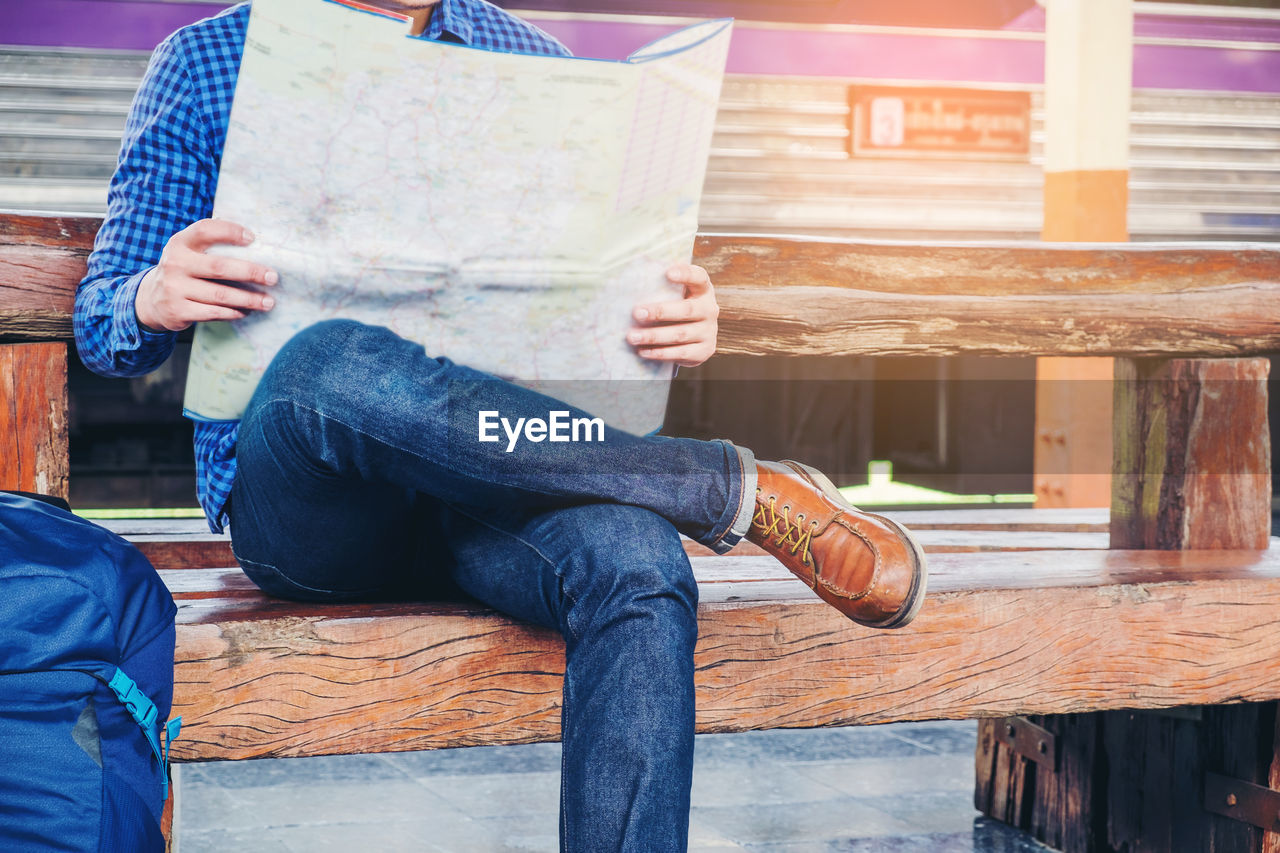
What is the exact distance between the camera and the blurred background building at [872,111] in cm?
341

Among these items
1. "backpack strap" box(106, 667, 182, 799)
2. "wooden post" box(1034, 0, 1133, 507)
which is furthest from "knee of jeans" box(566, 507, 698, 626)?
"wooden post" box(1034, 0, 1133, 507)

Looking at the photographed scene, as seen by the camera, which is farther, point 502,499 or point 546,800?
point 546,800

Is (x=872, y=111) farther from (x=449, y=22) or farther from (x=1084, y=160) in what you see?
(x=449, y=22)

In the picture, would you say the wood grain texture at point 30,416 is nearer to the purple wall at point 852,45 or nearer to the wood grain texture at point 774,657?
the wood grain texture at point 774,657

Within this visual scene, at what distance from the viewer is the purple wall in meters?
3.37

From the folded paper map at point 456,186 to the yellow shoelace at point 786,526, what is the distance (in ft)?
0.69

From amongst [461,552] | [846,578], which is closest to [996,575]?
[846,578]

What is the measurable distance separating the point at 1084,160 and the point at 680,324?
277cm

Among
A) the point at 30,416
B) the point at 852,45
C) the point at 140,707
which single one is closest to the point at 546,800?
the point at 30,416

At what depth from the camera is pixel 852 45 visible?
3.84m

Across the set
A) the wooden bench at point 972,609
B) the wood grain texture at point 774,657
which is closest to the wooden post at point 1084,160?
the wooden bench at point 972,609

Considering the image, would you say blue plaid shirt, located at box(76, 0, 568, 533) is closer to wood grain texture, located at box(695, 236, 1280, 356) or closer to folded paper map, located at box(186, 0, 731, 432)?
folded paper map, located at box(186, 0, 731, 432)

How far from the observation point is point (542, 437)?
43.8 inches

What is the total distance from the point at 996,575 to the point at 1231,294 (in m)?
0.60
